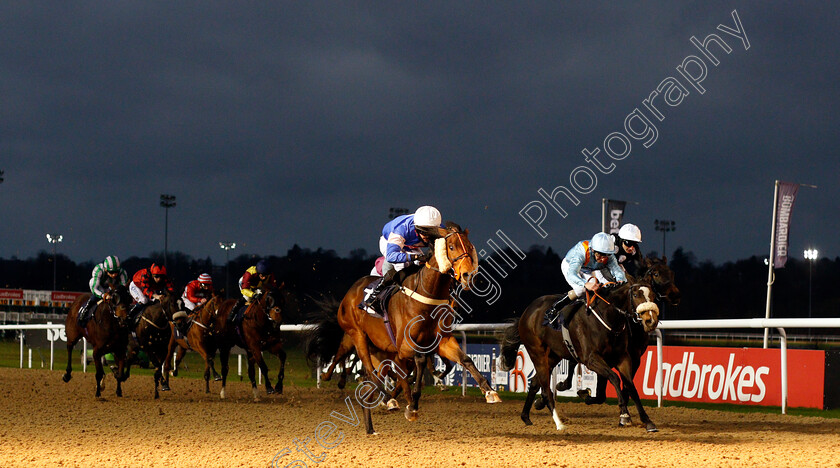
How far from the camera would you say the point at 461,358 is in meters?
6.60

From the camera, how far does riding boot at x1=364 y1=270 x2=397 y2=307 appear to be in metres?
7.27

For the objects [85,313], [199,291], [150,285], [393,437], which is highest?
[150,285]

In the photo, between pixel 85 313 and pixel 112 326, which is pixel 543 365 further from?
pixel 85 313

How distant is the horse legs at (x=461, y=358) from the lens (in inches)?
250

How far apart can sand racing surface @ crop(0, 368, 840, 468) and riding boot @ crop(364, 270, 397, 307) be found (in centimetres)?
Answer: 110

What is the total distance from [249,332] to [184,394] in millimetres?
1521

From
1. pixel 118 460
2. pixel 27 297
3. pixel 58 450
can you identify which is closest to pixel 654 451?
pixel 118 460

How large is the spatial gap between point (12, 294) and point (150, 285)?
40543 mm

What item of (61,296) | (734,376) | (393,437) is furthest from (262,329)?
(61,296)

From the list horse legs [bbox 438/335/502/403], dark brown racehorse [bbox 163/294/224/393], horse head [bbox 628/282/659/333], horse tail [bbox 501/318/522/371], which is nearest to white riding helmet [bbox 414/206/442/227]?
horse legs [bbox 438/335/502/403]

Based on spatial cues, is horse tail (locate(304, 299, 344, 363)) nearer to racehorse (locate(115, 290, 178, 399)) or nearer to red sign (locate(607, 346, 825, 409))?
racehorse (locate(115, 290, 178, 399))

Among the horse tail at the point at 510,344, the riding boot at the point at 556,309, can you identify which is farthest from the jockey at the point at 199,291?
the riding boot at the point at 556,309

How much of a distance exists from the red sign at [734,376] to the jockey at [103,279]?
7.26m

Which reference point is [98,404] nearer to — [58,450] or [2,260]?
[58,450]
